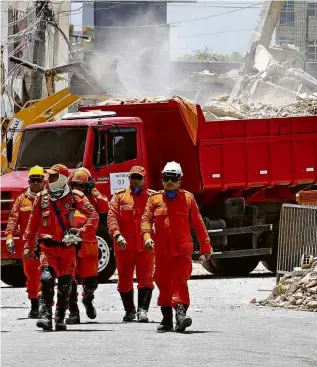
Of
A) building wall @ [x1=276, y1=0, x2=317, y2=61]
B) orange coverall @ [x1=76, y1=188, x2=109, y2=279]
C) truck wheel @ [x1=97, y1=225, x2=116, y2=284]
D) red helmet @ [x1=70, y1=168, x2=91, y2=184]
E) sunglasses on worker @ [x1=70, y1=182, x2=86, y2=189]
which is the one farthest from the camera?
building wall @ [x1=276, y1=0, x2=317, y2=61]

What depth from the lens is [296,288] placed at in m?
19.0

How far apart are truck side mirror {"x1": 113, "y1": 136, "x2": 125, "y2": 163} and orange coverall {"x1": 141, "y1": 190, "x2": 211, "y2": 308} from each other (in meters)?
7.82

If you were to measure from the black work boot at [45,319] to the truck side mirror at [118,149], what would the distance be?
788 cm

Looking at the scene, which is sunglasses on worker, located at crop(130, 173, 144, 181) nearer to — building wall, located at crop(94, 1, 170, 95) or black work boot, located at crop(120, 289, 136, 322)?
black work boot, located at crop(120, 289, 136, 322)

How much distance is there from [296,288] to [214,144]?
5.43 m

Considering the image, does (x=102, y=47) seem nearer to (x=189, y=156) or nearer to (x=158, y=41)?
(x=158, y=41)

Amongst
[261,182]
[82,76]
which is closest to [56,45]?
[82,76]

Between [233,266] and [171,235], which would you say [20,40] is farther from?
[171,235]

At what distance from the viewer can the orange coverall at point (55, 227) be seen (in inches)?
600

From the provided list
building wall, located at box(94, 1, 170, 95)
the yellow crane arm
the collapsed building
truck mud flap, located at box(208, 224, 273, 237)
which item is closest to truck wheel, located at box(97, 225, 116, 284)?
truck mud flap, located at box(208, 224, 273, 237)

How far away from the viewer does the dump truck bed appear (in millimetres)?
23781

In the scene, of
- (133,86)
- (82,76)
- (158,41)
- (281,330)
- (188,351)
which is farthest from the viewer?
(158,41)

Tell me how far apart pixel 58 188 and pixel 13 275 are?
26.6 ft

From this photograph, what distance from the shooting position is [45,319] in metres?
14.9
